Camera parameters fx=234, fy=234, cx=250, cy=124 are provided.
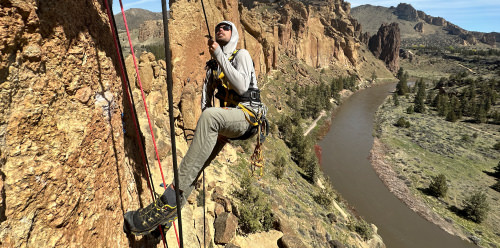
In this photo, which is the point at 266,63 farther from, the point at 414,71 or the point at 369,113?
the point at 414,71

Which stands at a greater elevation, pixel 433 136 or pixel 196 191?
pixel 196 191

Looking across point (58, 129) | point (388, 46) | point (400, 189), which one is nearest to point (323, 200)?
point (400, 189)

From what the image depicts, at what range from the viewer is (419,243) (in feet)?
65.8

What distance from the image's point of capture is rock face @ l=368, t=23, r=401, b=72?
11719 cm

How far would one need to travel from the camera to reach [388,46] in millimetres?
119750

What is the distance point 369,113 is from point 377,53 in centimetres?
8338

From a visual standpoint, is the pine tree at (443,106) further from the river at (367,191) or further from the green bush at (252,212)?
the green bush at (252,212)

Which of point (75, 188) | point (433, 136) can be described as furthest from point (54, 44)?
point (433, 136)

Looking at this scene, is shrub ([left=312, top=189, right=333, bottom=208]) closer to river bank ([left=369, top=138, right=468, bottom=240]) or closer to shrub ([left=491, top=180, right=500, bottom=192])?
river bank ([left=369, top=138, right=468, bottom=240])

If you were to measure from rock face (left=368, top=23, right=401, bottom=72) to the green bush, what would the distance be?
127 metres

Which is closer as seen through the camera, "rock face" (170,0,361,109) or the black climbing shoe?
the black climbing shoe

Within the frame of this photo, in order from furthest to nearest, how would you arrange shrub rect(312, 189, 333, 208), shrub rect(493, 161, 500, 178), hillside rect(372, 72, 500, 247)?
shrub rect(493, 161, 500, 178) → hillside rect(372, 72, 500, 247) → shrub rect(312, 189, 333, 208)

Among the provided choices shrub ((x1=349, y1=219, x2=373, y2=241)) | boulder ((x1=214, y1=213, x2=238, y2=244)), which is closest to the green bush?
boulder ((x1=214, y1=213, x2=238, y2=244))

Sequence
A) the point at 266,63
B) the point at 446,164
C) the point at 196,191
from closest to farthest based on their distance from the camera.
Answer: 1. the point at 196,191
2. the point at 446,164
3. the point at 266,63
